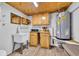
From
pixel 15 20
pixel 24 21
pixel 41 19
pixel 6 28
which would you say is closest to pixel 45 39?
pixel 41 19

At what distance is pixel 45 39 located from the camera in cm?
457

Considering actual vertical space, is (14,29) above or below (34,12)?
below

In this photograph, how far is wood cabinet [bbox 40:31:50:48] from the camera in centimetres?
449

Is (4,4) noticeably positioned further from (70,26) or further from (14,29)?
(70,26)

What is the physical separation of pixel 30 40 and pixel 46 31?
0.83 m

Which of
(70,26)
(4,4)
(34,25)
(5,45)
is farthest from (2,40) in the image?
(70,26)

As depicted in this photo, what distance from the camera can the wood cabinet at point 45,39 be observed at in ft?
14.7

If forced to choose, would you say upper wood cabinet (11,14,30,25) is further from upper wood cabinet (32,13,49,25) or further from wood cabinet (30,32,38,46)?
wood cabinet (30,32,38,46)

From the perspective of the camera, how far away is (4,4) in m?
3.12

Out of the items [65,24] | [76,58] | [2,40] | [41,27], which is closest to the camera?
[76,58]

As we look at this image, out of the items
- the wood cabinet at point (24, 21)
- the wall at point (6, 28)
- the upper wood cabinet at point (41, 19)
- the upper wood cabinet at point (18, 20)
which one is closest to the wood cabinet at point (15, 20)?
the upper wood cabinet at point (18, 20)

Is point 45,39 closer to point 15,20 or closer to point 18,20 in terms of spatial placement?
point 18,20

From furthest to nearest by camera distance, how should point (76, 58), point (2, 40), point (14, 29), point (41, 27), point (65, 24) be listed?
point (41, 27), point (14, 29), point (65, 24), point (2, 40), point (76, 58)

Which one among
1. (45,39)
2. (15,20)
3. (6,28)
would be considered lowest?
(45,39)
